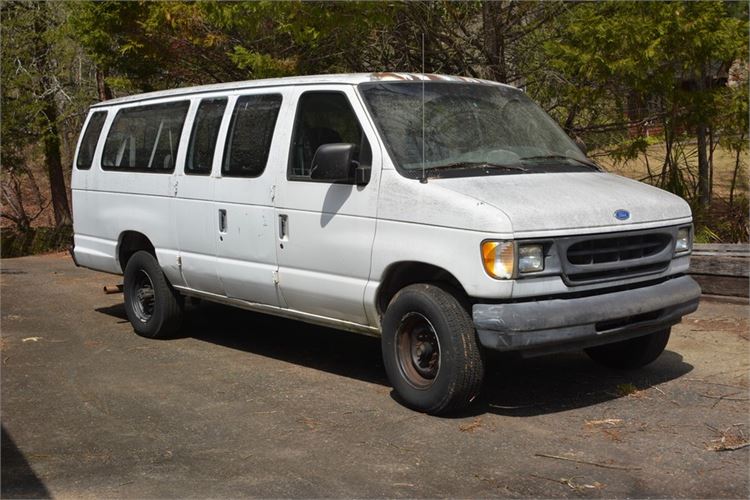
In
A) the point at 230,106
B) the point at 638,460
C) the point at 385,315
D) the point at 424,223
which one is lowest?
the point at 638,460

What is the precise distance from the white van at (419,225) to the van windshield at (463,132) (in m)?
0.01

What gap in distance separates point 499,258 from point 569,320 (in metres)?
0.59

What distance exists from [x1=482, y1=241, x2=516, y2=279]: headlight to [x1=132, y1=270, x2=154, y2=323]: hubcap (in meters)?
4.23

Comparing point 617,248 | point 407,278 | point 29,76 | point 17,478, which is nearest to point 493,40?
point 407,278

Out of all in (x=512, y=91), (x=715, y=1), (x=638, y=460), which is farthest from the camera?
(x=715, y=1)

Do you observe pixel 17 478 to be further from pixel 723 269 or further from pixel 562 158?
pixel 723 269

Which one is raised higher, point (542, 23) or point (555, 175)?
point (542, 23)

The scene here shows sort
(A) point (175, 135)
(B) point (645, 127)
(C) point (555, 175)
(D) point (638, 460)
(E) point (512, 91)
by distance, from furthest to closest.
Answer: (B) point (645, 127) → (A) point (175, 135) → (E) point (512, 91) → (C) point (555, 175) → (D) point (638, 460)

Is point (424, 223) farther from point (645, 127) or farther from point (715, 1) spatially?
point (645, 127)

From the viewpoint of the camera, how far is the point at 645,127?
1239 cm

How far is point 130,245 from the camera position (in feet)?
31.0

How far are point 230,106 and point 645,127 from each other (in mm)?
6152

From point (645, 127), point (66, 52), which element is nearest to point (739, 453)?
point (645, 127)

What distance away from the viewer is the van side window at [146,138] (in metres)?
8.78
